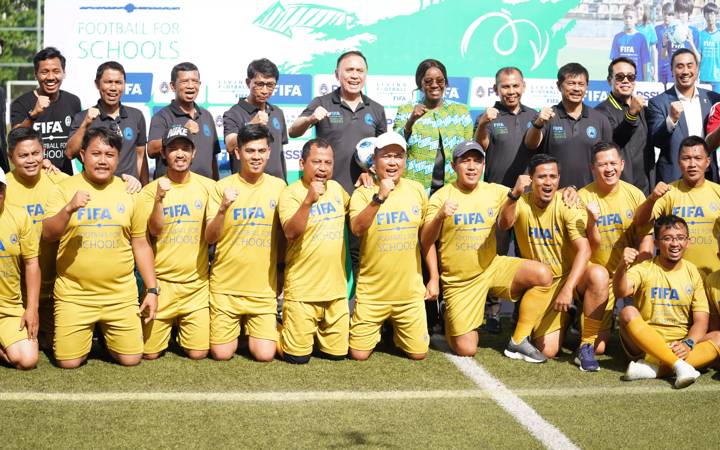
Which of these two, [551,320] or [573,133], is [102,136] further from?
[573,133]

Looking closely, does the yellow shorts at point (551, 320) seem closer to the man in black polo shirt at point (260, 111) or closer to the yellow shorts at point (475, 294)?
the yellow shorts at point (475, 294)

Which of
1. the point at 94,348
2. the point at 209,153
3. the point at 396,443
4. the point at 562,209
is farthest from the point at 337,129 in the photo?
the point at 396,443

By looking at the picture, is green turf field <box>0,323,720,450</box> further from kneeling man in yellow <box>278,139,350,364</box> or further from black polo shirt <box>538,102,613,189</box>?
black polo shirt <box>538,102,613,189</box>

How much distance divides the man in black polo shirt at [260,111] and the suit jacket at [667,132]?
331 cm

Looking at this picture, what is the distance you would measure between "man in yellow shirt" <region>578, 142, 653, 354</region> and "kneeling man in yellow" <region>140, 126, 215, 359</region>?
2.97 meters

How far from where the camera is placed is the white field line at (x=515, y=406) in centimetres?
509

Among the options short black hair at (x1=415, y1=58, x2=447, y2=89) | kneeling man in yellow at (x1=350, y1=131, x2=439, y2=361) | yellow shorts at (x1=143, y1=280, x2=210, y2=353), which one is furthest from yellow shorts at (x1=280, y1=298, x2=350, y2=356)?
short black hair at (x1=415, y1=58, x2=447, y2=89)

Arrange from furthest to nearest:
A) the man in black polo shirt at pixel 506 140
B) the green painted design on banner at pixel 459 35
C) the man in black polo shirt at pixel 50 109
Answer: the green painted design on banner at pixel 459 35, the man in black polo shirt at pixel 506 140, the man in black polo shirt at pixel 50 109

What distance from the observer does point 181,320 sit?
6844mm

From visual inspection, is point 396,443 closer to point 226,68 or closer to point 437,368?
point 437,368

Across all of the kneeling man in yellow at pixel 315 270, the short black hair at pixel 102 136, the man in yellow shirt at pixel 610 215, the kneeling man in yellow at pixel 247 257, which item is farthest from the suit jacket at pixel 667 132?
the short black hair at pixel 102 136

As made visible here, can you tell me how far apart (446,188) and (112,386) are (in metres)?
2.91

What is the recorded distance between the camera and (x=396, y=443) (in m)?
5.00

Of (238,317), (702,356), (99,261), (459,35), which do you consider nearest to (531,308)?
(702,356)
